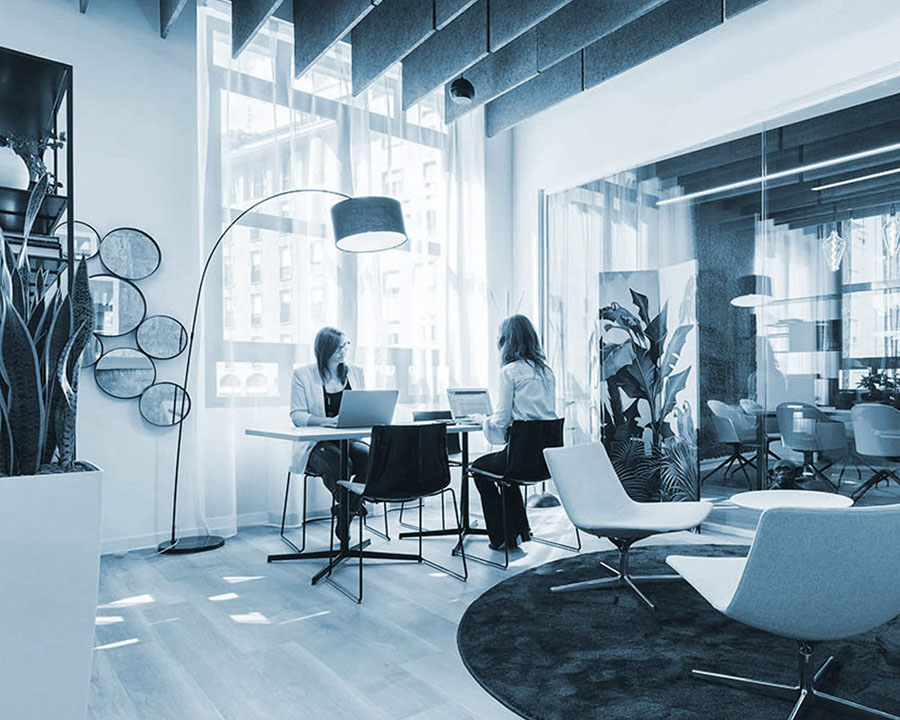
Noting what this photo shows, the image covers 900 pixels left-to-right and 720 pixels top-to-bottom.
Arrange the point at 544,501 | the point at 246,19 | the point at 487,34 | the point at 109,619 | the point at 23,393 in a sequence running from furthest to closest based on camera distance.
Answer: the point at 544,501 → the point at 487,34 → the point at 246,19 → the point at 109,619 → the point at 23,393

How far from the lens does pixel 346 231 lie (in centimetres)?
373

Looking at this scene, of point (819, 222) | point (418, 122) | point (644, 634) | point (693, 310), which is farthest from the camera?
point (418, 122)

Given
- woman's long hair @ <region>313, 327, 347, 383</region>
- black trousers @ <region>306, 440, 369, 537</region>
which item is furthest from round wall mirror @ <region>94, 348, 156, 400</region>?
black trousers @ <region>306, 440, 369, 537</region>

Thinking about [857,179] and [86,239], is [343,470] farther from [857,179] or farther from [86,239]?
[857,179]

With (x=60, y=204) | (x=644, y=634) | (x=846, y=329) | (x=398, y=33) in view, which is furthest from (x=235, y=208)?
(x=846, y=329)

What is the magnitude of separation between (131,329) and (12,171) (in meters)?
2.33

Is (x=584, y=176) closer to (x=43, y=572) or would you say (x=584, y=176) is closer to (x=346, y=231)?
(x=346, y=231)

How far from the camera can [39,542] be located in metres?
1.40

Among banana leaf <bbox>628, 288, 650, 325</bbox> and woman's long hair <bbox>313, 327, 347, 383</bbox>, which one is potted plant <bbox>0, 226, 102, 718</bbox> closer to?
woman's long hair <bbox>313, 327, 347, 383</bbox>

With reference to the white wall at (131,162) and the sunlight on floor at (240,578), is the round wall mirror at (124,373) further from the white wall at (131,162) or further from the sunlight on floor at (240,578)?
the sunlight on floor at (240,578)

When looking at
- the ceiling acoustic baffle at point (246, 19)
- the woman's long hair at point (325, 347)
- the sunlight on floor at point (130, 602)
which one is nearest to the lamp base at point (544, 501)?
the woman's long hair at point (325, 347)

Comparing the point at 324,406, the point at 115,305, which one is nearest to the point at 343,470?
the point at 324,406

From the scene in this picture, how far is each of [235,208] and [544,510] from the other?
A: 319 centimetres

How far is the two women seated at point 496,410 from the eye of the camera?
3.85 m
